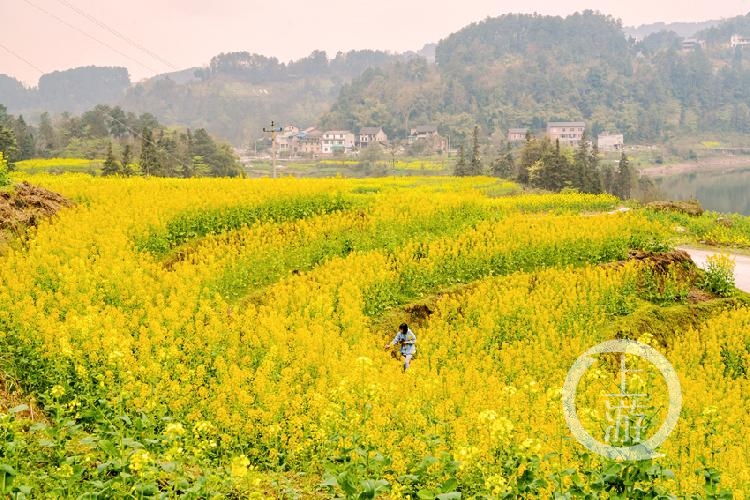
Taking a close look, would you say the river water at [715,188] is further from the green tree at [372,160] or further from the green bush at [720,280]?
the green bush at [720,280]

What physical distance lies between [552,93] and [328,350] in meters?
160

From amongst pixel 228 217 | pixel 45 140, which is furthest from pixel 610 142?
pixel 228 217

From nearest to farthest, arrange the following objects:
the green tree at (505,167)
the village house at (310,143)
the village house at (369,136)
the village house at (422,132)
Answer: the green tree at (505,167) < the village house at (422,132) < the village house at (310,143) < the village house at (369,136)

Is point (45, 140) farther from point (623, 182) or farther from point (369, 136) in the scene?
point (369, 136)

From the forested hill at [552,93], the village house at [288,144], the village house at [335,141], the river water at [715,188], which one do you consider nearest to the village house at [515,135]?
the forested hill at [552,93]

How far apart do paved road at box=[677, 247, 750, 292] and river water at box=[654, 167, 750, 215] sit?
135ft

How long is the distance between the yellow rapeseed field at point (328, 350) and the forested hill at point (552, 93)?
10491cm

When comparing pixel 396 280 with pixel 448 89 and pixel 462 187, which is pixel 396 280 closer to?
pixel 462 187

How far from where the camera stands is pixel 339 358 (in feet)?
32.1

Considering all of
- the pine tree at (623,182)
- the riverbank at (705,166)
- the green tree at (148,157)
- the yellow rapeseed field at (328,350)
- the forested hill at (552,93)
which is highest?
the forested hill at (552,93)

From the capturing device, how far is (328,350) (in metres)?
9.55

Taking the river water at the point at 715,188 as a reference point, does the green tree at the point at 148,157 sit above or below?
above

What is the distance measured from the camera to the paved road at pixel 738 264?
52.5 feet

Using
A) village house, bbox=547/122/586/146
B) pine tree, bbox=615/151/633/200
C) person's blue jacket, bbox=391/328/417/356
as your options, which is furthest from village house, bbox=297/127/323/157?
person's blue jacket, bbox=391/328/417/356
